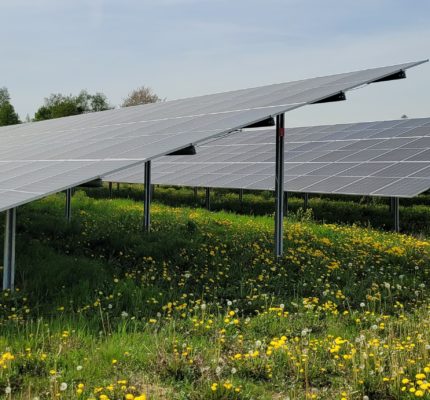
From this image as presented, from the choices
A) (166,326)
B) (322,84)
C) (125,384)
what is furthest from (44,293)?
(322,84)

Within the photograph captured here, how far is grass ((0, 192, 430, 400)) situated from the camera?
14.2ft

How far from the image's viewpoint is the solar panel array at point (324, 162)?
50.4 ft

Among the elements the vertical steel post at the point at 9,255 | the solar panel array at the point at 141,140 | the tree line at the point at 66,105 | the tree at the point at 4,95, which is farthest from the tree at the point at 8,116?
the vertical steel post at the point at 9,255

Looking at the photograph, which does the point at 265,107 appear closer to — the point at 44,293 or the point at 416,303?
the point at 416,303

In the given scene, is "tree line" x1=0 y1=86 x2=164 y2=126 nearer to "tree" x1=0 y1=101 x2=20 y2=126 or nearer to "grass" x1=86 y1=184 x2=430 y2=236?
"tree" x1=0 y1=101 x2=20 y2=126

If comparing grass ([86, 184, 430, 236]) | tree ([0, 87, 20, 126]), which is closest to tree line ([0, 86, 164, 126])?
tree ([0, 87, 20, 126])

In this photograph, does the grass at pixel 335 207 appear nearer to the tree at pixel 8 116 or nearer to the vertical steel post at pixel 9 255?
the vertical steel post at pixel 9 255

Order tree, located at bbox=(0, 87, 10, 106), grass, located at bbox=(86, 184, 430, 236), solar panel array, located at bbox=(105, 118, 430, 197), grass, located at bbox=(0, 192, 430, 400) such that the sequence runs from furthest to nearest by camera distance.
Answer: tree, located at bbox=(0, 87, 10, 106) < grass, located at bbox=(86, 184, 430, 236) < solar panel array, located at bbox=(105, 118, 430, 197) < grass, located at bbox=(0, 192, 430, 400)

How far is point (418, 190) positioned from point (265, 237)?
4928 mm

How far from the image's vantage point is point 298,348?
4.89 m

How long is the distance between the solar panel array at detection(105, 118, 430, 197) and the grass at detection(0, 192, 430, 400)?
4.55 meters

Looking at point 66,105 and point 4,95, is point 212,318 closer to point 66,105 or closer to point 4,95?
point 66,105

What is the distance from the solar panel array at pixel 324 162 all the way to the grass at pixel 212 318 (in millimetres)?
4547

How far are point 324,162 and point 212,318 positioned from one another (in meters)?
13.5
